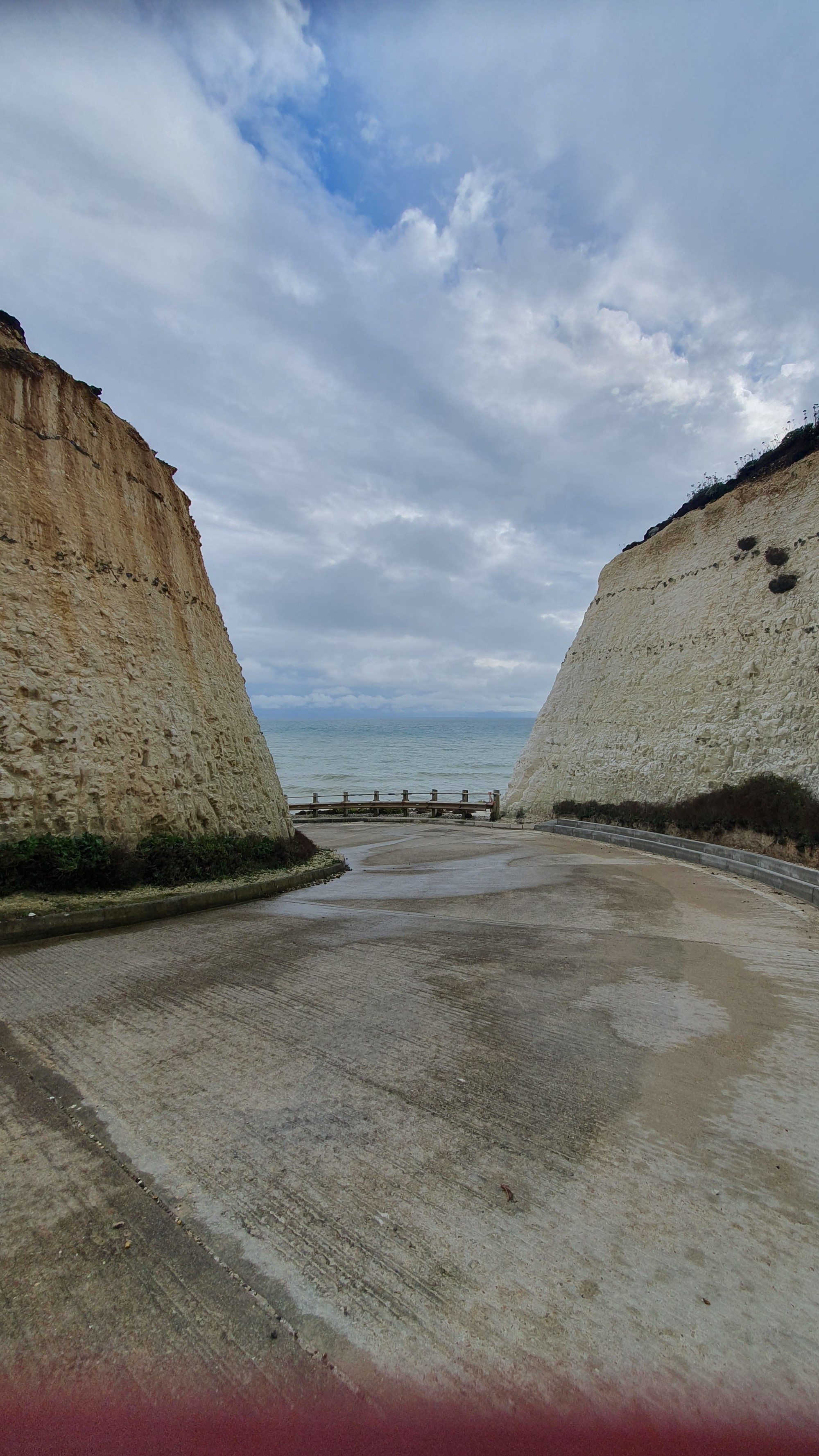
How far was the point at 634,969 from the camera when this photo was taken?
5535mm

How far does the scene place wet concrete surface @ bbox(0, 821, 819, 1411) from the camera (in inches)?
72.7

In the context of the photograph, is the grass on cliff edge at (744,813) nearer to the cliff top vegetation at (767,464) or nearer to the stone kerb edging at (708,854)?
the stone kerb edging at (708,854)

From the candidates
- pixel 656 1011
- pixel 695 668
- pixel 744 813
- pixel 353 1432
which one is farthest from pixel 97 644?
pixel 695 668

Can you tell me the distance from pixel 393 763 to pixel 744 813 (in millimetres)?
50474

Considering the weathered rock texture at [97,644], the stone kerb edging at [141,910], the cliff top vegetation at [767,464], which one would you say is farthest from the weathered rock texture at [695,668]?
the weathered rock texture at [97,644]

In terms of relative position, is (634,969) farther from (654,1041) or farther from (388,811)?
(388,811)

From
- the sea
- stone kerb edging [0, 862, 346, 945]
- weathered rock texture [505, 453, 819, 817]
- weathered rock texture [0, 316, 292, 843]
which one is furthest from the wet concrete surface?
the sea

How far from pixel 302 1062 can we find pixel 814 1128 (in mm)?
2804

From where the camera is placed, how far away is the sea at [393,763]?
4269 centimetres

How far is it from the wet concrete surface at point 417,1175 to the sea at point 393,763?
77.3 feet

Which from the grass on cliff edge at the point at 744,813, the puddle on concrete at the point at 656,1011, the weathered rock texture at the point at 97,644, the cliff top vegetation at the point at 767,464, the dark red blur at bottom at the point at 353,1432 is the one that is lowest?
the dark red blur at bottom at the point at 353,1432

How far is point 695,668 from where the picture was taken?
19781 mm

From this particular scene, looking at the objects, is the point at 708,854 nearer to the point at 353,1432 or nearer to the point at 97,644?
the point at 97,644

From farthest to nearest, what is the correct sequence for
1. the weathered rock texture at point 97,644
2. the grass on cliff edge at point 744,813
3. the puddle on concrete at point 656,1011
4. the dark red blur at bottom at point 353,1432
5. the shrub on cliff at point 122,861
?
the grass on cliff edge at point 744,813, the weathered rock texture at point 97,644, the shrub on cliff at point 122,861, the puddle on concrete at point 656,1011, the dark red blur at bottom at point 353,1432
